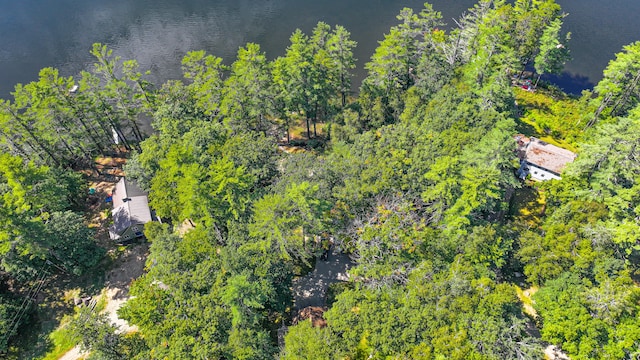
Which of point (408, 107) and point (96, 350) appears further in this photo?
point (408, 107)

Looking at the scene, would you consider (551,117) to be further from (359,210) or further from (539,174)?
(359,210)

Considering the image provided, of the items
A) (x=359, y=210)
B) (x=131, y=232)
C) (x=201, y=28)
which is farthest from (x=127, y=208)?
(x=201, y=28)

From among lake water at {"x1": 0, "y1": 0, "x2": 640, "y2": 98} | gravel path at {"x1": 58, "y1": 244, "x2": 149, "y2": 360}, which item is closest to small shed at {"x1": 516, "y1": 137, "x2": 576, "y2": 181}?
lake water at {"x1": 0, "y1": 0, "x2": 640, "y2": 98}

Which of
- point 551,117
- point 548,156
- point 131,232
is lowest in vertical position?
point 131,232

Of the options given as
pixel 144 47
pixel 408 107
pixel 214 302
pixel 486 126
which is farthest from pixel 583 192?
pixel 144 47

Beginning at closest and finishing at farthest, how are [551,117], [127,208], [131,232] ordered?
[131,232]
[127,208]
[551,117]

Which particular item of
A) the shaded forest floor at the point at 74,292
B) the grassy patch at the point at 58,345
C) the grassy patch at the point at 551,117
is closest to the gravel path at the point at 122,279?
the shaded forest floor at the point at 74,292

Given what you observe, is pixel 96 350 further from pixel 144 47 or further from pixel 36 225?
pixel 144 47
